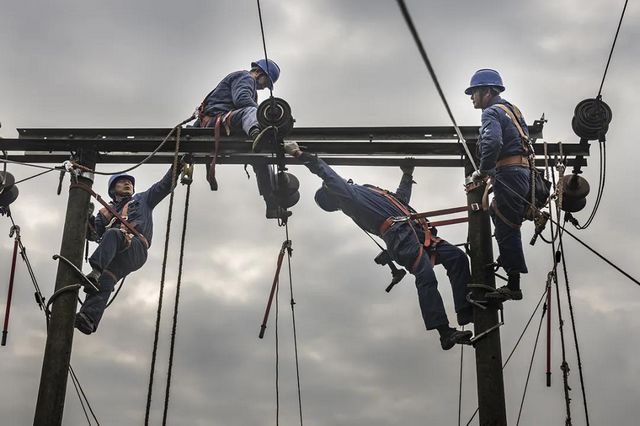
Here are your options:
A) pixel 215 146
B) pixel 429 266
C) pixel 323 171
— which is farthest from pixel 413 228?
pixel 215 146

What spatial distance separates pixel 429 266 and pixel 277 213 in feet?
6.48

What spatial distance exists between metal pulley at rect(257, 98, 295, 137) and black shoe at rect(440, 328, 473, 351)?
2381 mm

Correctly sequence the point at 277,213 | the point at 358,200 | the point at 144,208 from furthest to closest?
the point at 144,208, the point at 277,213, the point at 358,200

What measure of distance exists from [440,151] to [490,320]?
1.82 m

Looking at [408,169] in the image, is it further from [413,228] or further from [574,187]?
[574,187]

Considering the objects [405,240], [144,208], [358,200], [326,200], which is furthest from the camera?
[144,208]

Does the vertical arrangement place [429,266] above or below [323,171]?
below

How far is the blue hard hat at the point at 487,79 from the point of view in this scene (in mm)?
7676

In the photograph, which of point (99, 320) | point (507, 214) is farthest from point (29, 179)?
point (507, 214)

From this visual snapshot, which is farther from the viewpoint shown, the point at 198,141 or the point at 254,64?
the point at 254,64

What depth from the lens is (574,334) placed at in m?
6.93

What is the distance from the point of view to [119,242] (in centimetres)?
864

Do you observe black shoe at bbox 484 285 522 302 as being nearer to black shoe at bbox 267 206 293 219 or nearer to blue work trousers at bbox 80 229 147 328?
black shoe at bbox 267 206 293 219

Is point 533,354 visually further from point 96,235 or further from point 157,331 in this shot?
point 96,235
